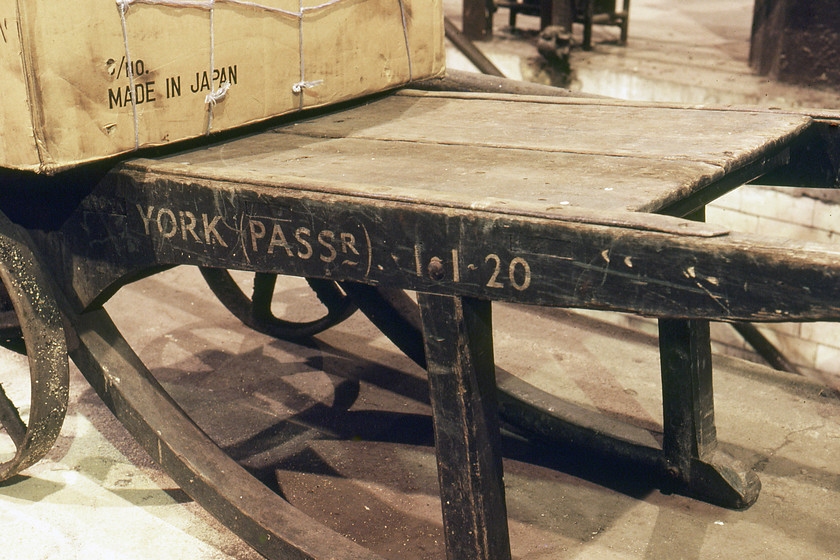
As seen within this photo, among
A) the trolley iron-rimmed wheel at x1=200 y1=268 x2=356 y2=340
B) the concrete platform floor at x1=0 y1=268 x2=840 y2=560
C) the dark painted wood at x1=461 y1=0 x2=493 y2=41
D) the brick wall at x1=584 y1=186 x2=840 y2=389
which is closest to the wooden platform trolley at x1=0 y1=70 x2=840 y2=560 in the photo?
the concrete platform floor at x1=0 y1=268 x2=840 y2=560

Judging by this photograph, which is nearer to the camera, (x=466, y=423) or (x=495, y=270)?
(x=495, y=270)

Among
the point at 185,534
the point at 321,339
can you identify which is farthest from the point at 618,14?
the point at 185,534

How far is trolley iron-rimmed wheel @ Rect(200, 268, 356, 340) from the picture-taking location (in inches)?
118

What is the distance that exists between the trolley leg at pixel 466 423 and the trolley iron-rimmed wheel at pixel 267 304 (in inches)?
57.6

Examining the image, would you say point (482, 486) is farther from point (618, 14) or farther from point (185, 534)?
point (618, 14)

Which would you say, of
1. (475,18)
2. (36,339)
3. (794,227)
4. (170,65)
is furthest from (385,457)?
(475,18)

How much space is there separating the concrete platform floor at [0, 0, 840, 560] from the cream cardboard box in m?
0.96

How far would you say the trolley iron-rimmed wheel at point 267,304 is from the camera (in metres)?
3.01

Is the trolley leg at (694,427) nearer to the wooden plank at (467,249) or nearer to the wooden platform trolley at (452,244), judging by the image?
the wooden platform trolley at (452,244)

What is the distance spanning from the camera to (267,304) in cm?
313

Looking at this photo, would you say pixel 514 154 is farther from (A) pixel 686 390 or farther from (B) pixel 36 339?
(B) pixel 36 339

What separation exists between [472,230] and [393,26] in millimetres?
960

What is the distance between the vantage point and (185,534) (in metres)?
2.16

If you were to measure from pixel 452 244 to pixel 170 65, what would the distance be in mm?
688
